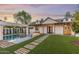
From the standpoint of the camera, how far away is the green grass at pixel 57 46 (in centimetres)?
393

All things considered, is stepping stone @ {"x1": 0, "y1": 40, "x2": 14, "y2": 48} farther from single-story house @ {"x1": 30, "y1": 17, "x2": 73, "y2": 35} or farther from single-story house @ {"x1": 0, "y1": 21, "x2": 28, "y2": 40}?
single-story house @ {"x1": 30, "y1": 17, "x2": 73, "y2": 35}

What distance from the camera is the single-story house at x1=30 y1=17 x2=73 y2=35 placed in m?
4.00

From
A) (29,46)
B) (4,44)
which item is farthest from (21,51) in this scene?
(4,44)

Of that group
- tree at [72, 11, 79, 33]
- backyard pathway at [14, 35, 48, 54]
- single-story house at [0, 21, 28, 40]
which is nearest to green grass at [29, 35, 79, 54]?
backyard pathway at [14, 35, 48, 54]

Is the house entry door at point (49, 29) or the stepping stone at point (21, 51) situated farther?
the house entry door at point (49, 29)

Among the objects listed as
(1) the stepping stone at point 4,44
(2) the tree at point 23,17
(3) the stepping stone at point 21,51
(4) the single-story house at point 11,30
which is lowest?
(3) the stepping stone at point 21,51

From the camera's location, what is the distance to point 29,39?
4.06m

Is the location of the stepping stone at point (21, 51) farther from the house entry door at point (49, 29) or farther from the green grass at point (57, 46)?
the house entry door at point (49, 29)

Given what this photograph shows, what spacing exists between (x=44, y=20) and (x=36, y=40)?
0.99 feet

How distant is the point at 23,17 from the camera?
13.2ft

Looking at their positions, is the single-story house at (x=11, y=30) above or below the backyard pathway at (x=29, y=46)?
above

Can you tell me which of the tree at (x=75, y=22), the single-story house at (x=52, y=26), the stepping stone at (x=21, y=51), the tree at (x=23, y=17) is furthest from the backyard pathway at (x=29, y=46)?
the tree at (x=75, y=22)

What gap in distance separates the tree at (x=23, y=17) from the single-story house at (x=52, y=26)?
9cm
